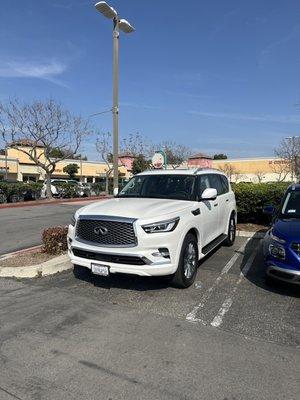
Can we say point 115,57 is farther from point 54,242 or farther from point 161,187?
point 54,242

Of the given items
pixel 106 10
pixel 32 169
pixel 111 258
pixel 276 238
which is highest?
pixel 106 10

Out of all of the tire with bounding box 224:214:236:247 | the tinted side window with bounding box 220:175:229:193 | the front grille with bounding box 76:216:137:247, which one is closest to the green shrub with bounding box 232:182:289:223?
the tire with bounding box 224:214:236:247

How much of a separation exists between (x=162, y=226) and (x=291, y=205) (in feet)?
9.21

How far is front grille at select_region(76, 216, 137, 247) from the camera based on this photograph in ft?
19.3

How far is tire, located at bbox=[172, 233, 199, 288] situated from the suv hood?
0.55 meters

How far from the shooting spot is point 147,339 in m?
4.63

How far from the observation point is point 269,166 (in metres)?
76.2

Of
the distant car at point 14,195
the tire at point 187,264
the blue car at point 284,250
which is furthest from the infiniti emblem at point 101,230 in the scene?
the distant car at point 14,195

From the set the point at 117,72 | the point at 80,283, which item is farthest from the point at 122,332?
the point at 117,72

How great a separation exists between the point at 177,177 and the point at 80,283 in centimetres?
264

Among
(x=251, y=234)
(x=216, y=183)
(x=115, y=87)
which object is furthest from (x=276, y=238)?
(x=115, y=87)

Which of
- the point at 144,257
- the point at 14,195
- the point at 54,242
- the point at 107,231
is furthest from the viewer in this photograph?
the point at 14,195

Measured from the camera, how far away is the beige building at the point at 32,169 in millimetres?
62225

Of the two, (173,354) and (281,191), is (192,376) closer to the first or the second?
(173,354)
